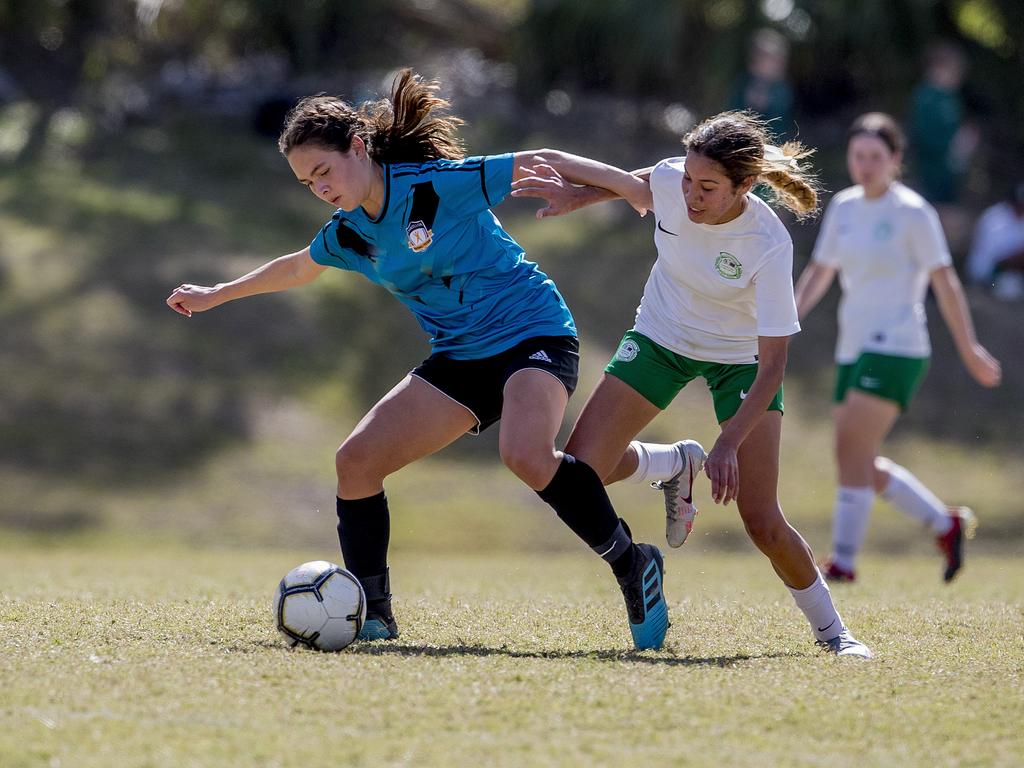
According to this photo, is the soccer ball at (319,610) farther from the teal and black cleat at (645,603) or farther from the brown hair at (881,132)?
the brown hair at (881,132)

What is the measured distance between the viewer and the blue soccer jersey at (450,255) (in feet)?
16.9

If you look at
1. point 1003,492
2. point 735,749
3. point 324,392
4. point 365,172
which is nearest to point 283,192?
point 324,392

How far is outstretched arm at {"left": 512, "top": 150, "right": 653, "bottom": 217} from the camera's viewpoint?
5172 mm

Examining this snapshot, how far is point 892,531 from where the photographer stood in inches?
495

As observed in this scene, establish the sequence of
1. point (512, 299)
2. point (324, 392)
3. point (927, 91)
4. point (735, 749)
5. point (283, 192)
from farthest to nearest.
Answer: point (283, 192) < point (927, 91) < point (324, 392) < point (512, 299) < point (735, 749)

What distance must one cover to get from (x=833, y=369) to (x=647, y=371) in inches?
416

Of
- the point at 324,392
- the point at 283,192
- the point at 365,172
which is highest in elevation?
the point at 283,192

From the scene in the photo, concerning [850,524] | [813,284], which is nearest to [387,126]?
[813,284]

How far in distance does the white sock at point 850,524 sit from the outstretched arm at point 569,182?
3446mm

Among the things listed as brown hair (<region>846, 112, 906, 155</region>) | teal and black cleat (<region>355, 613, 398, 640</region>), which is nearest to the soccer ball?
teal and black cleat (<region>355, 613, 398, 640</region>)

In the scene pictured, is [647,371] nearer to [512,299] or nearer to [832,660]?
[512,299]

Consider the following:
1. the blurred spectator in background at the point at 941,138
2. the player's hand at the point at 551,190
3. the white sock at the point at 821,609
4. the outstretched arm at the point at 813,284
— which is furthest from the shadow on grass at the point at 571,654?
the blurred spectator in background at the point at 941,138

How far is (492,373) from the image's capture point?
17.1 ft

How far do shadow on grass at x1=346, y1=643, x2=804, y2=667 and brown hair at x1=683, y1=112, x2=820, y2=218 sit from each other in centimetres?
167
